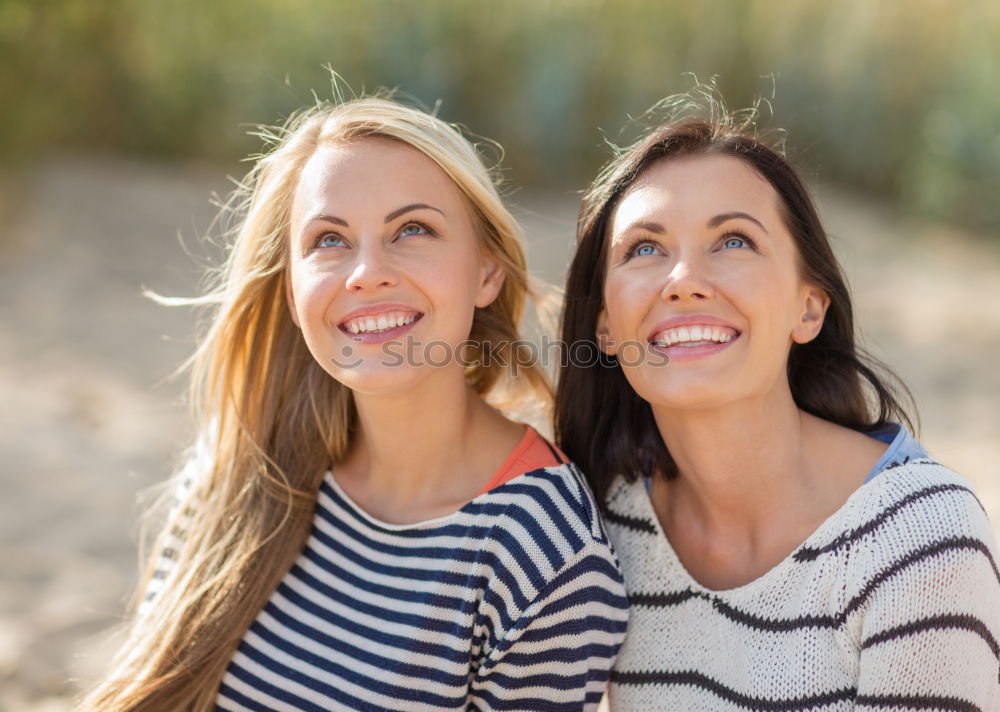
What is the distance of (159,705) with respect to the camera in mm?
2160

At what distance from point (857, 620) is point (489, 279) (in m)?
1.01

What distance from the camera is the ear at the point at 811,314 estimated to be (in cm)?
209

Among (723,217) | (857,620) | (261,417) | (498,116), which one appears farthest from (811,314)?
(498,116)

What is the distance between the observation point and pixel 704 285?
192 cm

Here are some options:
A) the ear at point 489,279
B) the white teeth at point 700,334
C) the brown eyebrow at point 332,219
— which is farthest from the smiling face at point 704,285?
the brown eyebrow at point 332,219

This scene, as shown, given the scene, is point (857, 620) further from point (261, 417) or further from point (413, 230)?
point (261, 417)

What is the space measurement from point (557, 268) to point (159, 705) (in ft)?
16.2

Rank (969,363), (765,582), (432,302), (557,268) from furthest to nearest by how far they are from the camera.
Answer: (557,268) → (969,363) → (432,302) → (765,582)

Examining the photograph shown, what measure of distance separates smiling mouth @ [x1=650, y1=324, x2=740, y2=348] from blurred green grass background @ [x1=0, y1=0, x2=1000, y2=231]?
6.54 meters

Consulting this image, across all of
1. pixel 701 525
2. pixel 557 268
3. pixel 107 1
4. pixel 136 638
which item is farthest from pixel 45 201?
pixel 701 525

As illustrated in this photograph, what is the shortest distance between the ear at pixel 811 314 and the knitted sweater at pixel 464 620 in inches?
20.8

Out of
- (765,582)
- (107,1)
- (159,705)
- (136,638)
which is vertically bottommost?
(159,705)

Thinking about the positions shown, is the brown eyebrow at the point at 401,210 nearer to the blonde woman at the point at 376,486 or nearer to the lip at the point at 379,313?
the blonde woman at the point at 376,486

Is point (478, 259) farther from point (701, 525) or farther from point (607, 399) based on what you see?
point (701, 525)
